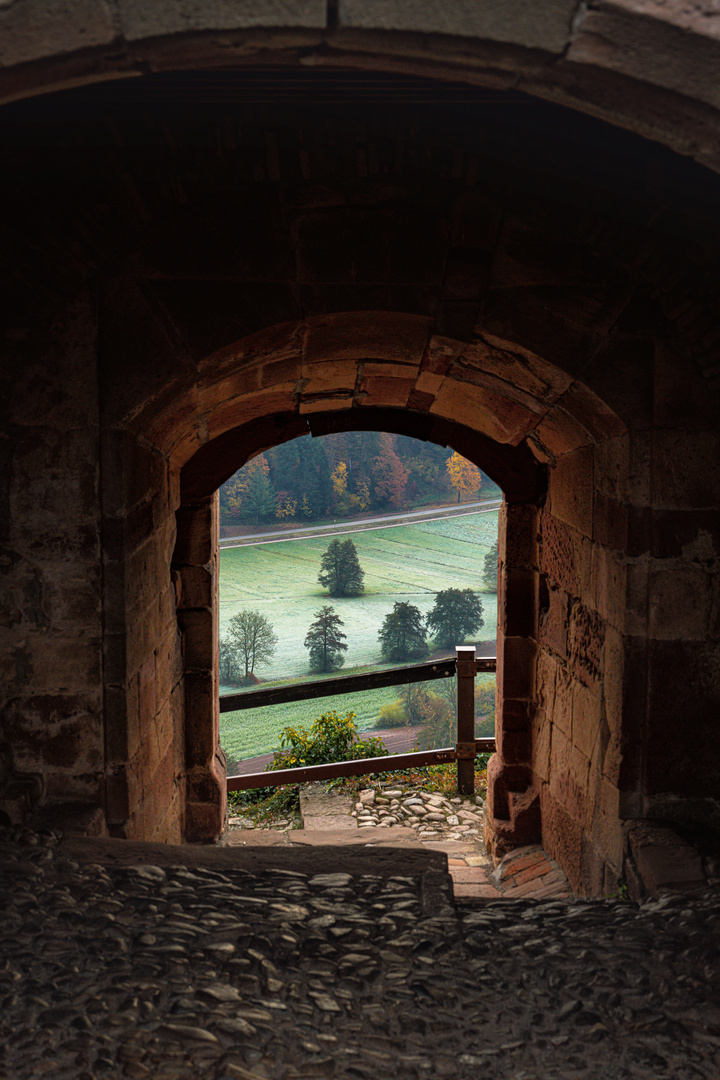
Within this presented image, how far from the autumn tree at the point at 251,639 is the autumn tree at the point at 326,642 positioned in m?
0.50

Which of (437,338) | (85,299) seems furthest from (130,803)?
(437,338)

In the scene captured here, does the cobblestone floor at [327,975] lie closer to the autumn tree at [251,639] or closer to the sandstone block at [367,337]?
the sandstone block at [367,337]

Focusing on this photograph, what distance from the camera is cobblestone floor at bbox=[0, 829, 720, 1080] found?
179 centimetres

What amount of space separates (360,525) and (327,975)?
36.5 feet

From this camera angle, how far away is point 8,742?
2977 millimetres

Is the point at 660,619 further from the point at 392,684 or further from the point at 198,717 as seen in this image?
the point at 392,684

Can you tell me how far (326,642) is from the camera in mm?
11172

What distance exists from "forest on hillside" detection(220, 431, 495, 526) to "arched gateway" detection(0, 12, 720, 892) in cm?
928

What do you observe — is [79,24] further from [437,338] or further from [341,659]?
[341,659]

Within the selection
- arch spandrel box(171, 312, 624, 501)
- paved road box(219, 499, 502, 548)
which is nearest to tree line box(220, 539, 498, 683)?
paved road box(219, 499, 502, 548)

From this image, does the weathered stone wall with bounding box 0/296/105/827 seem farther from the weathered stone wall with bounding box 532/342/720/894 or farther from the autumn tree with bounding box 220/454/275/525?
the autumn tree with bounding box 220/454/275/525

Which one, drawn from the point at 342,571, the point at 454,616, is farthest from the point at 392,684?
the point at 342,571

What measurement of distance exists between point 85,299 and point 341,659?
8954 mm

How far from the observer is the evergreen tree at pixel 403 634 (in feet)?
37.7
